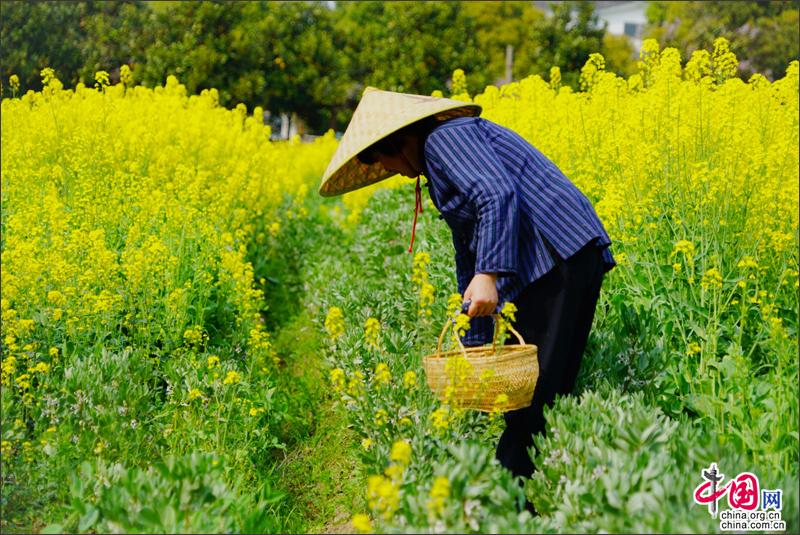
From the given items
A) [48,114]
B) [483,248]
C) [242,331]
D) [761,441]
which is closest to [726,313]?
[761,441]

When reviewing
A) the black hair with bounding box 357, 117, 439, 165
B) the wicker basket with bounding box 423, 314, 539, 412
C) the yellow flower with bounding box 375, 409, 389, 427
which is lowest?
the yellow flower with bounding box 375, 409, 389, 427

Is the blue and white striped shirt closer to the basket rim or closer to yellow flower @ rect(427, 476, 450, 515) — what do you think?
the basket rim

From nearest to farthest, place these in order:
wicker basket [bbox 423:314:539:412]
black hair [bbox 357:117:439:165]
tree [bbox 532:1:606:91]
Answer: wicker basket [bbox 423:314:539:412], black hair [bbox 357:117:439:165], tree [bbox 532:1:606:91]

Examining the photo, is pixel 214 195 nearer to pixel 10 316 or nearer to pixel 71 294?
pixel 71 294

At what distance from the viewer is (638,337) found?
334 cm

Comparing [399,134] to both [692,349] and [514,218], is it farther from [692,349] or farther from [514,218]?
[692,349]

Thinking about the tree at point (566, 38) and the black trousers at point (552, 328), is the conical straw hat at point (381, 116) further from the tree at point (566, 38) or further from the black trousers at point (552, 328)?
the tree at point (566, 38)

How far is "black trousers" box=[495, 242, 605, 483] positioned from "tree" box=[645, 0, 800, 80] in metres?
21.1

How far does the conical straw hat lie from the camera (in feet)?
9.43

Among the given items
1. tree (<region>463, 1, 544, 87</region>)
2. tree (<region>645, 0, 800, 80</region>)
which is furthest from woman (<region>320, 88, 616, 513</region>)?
tree (<region>463, 1, 544, 87</region>)

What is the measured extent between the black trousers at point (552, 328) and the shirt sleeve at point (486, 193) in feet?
0.94

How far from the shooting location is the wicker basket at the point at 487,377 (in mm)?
2600

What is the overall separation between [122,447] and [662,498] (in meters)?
1.89

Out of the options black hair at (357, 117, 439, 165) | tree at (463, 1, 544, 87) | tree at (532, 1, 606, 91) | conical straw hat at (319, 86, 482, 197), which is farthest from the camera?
tree at (463, 1, 544, 87)
